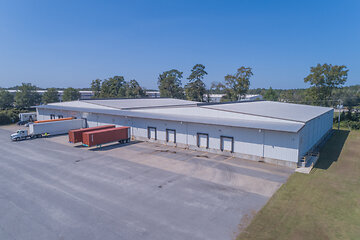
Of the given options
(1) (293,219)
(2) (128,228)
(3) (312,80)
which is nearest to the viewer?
(2) (128,228)

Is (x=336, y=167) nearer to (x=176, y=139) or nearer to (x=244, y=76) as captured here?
(x=176, y=139)

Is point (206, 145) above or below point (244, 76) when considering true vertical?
below

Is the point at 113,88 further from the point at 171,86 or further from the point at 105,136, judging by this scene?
the point at 105,136

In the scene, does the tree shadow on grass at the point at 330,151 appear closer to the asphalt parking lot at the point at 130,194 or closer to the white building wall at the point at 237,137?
the white building wall at the point at 237,137

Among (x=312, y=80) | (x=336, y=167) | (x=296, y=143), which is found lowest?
(x=336, y=167)

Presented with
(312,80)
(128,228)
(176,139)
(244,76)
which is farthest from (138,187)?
(244,76)

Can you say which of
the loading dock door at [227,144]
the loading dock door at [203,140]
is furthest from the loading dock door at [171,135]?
the loading dock door at [227,144]

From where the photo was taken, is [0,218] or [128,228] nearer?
[128,228]

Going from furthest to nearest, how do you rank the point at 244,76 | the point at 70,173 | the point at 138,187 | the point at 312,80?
the point at 244,76 → the point at 312,80 → the point at 70,173 → the point at 138,187
